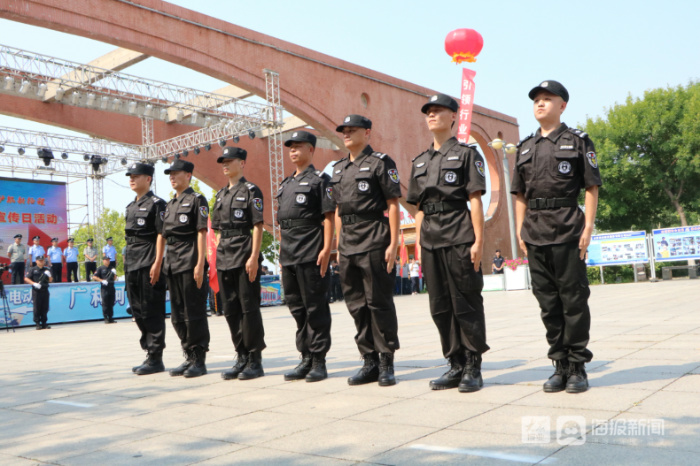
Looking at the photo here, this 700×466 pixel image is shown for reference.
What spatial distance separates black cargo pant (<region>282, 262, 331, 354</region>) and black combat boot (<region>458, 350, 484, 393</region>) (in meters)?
1.18

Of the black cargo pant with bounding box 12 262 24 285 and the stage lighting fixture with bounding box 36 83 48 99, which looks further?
the stage lighting fixture with bounding box 36 83 48 99

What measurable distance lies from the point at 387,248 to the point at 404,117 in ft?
70.4

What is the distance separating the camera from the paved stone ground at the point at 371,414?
2.71m

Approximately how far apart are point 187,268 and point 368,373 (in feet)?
6.46

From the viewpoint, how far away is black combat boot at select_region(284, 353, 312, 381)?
4871mm

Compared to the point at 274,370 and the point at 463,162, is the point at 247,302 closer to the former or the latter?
the point at 274,370

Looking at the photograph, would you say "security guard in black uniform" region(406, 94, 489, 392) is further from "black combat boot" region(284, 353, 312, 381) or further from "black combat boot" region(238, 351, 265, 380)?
"black combat boot" region(238, 351, 265, 380)

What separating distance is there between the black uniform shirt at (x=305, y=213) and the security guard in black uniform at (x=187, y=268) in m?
0.96

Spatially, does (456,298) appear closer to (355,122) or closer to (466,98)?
(355,122)

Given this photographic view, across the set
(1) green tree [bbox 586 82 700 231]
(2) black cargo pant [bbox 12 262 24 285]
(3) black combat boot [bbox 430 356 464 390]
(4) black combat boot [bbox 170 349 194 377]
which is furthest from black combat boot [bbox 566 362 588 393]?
(1) green tree [bbox 586 82 700 231]

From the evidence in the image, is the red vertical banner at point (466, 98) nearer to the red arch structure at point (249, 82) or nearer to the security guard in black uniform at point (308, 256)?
the red arch structure at point (249, 82)

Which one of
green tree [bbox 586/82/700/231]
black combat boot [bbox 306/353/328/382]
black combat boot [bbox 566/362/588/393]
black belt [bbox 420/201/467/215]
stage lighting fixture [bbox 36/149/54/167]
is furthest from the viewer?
green tree [bbox 586/82/700/231]

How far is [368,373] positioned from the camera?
4.54 m

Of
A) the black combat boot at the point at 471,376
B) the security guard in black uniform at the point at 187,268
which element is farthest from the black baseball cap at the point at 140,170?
the black combat boot at the point at 471,376
